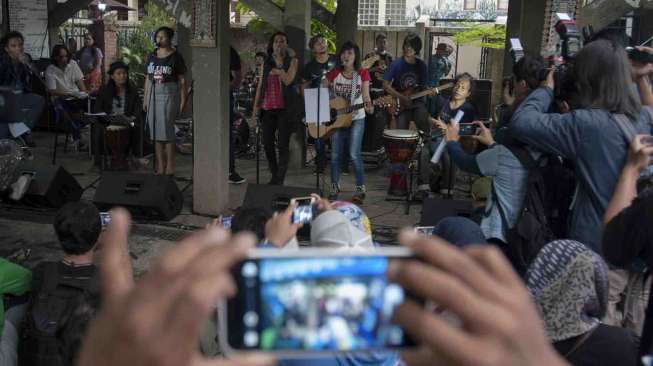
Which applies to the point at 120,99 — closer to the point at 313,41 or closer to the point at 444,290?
the point at 313,41

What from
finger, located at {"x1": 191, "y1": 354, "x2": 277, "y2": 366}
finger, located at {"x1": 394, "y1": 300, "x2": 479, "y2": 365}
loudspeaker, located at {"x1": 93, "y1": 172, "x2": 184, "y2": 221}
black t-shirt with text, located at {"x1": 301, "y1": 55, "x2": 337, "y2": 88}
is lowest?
loudspeaker, located at {"x1": 93, "y1": 172, "x2": 184, "y2": 221}

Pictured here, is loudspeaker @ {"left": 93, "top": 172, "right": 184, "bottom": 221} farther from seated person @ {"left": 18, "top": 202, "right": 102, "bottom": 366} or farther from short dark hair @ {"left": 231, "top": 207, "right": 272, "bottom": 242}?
short dark hair @ {"left": 231, "top": 207, "right": 272, "bottom": 242}

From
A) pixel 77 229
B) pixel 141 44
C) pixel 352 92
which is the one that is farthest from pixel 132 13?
pixel 77 229

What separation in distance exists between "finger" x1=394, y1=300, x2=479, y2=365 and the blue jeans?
A: 737cm

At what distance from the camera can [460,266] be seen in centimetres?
77

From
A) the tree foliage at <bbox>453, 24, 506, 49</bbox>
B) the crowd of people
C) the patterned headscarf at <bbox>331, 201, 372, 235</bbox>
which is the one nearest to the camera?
the crowd of people

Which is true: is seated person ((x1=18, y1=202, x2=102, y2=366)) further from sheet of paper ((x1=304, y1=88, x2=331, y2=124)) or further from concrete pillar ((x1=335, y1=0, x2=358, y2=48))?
concrete pillar ((x1=335, y1=0, x2=358, y2=48))

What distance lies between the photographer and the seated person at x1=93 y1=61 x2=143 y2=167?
8.98m

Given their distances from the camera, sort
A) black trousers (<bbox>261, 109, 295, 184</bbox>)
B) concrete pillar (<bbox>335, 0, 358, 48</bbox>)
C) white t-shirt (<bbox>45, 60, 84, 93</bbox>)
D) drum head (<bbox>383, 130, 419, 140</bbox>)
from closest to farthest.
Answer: drum head (<bbox>383, 130, 419, 140</bbox>) < black trousers (<bbox>261, 109, 295, 184</bbox>) < concrete pillar (<bbox>335, 0, 358, 48</bbox>) < white t-shirt (<bbox>45, 60, 84, 93</bbox>)

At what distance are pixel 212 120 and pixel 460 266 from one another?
6.58 meters

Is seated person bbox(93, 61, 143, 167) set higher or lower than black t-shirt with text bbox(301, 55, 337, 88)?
lower

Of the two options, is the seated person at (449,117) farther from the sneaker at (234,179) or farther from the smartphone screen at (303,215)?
the smartphone screen at (303,215)

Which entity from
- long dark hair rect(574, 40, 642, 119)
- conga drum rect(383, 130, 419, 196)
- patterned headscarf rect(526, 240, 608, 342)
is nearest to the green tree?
conga drum rect(383, 130, 419, 196)

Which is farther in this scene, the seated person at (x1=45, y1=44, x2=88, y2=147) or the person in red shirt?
the seated person at (x1=45, y1=44, x2=88, y2=147)
